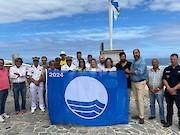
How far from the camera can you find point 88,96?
18.3ft

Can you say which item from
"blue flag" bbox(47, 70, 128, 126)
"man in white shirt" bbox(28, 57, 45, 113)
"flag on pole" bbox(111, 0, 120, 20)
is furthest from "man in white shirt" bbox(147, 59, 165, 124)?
"flag on pole" bbox(111, 0, 120, 20)

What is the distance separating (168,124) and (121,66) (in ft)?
6.06

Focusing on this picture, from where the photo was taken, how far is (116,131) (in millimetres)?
5402

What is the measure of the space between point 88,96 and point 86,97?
0.18ft

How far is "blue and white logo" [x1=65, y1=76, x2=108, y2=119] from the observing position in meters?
5.57

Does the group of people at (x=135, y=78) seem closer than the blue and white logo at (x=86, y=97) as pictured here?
Yes

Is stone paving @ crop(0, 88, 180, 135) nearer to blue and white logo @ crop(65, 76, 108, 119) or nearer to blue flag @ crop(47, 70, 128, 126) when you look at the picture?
blue flag @ crop(47, 70, 128, 126)

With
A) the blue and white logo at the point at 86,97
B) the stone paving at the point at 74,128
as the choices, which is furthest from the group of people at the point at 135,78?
the blue and white logo at the point at 86,97

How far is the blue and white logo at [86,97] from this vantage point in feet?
18.3

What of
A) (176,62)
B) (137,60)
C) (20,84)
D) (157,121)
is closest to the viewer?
(176,62)

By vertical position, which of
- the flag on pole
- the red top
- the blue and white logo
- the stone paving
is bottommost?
the stone paving

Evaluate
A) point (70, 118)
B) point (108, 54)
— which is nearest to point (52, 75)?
point (70, 118)

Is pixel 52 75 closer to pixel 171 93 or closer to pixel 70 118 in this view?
pixel 70 118

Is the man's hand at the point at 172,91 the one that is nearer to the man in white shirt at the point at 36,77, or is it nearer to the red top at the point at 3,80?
the man in white shirt at the point at 36,77
